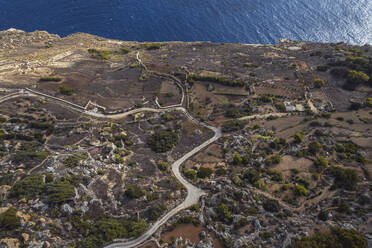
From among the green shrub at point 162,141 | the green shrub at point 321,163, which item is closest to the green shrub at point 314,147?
the green shrub at point 321,163

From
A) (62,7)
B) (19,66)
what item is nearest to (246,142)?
(19,66)

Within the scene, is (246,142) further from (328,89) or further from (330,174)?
(328,89)

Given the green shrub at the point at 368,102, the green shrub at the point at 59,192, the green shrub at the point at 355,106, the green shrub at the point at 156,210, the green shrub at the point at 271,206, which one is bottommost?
the green shrub at the point at 156,210

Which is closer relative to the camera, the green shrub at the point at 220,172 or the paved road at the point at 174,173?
the paved road at the point at 174,173

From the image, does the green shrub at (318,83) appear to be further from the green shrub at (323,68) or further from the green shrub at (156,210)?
the green shrub at (156,210)

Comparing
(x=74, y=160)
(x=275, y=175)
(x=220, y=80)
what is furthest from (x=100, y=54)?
(x=275, y=175)

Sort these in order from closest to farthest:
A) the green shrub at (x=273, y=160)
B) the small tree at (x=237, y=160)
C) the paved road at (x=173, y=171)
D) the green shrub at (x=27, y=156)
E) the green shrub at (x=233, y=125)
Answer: the paved road at (x=173, y=171)
the green shrub at (x=27, y=156)
the green shrub at (x=273, y=160)
the small tree at (x=237, y=160)
the green shrub at (x=233, y=125)
